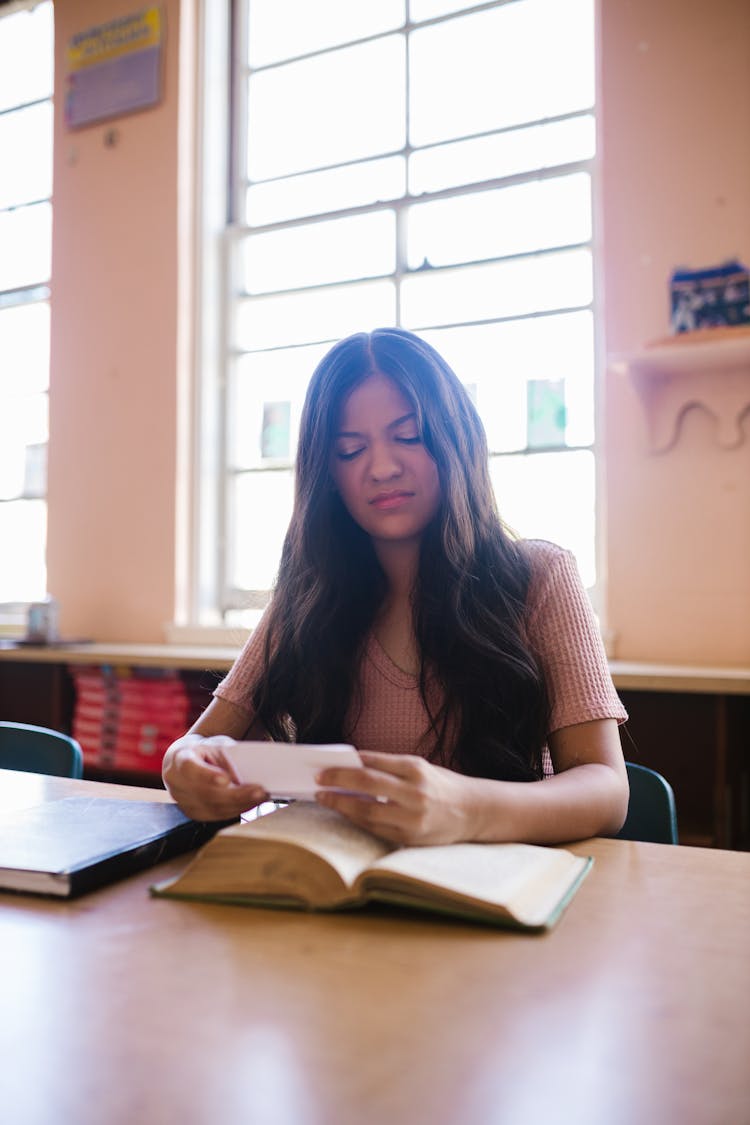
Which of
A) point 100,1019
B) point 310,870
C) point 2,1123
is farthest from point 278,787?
point 2,1123

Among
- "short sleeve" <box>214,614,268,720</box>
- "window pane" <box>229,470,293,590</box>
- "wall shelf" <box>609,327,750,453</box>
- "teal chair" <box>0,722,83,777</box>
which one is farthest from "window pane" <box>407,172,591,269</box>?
"teal chair" <box>0,722,83,777</box>

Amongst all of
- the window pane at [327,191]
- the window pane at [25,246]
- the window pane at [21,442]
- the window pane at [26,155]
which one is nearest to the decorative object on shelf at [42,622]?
the window pane at [21,442]

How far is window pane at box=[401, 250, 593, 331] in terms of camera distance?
9.87 ft

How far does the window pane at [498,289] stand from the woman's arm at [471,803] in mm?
2221

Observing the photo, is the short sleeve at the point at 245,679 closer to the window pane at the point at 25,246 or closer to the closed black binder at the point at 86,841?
the closed black binder at the point at 86,841

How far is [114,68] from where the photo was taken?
3658mm

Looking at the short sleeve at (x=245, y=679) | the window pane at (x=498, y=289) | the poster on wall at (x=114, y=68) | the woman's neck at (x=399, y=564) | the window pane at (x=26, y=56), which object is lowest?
the short sleeve at (x=245, y=679)

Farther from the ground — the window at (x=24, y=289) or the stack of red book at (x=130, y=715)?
the window at (x=24, y=289)

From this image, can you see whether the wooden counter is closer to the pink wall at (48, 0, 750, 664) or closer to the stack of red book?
the stack of red book

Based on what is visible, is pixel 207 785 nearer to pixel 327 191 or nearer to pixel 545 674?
pixel 545 674

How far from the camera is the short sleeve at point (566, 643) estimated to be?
3.93ft

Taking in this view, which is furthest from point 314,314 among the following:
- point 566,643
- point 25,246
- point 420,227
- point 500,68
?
point 566,643

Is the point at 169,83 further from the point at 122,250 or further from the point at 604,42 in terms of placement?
the point at 604,42

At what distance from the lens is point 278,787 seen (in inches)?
35.8
